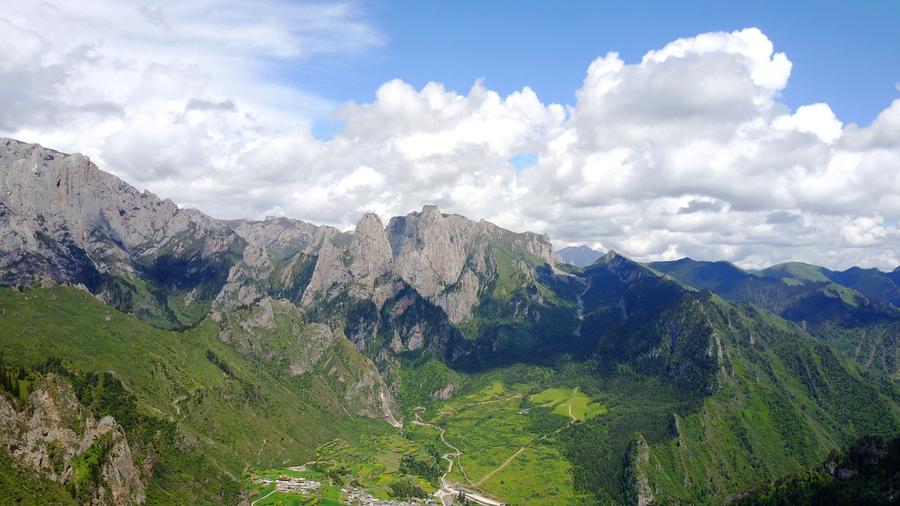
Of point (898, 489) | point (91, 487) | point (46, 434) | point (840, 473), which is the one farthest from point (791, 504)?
point (46, 434)

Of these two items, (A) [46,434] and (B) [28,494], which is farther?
(A) [46,434]

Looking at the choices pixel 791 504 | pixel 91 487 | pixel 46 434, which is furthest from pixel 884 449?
pixel 46 434

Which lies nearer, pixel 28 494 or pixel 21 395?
pixel 28 494

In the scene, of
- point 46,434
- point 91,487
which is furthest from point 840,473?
point 46,434

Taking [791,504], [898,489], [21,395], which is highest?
[21,395]

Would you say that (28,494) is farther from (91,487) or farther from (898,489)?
(898,489)

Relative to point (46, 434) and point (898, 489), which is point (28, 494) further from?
point (898, 489)

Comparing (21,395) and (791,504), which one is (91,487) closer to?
(21,395)

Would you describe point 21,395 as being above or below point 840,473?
above
